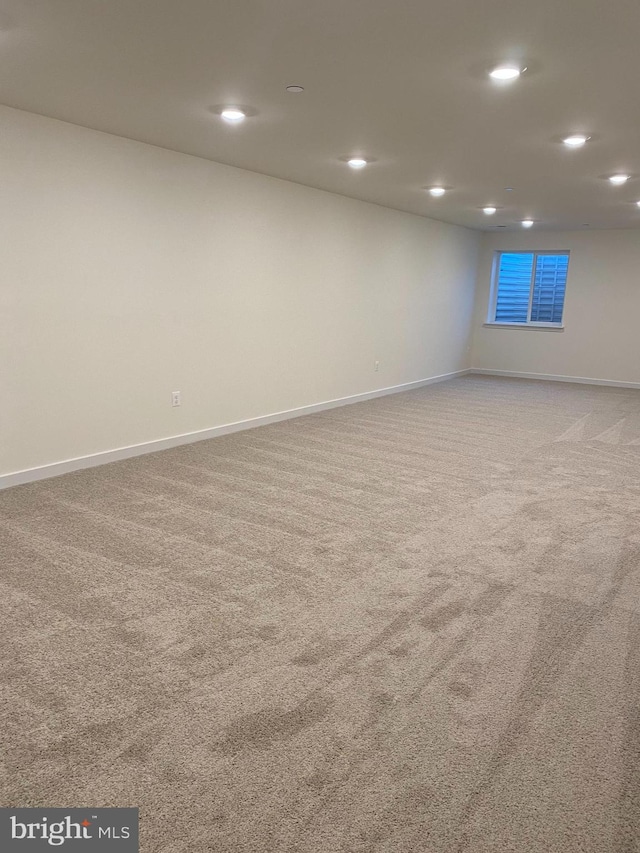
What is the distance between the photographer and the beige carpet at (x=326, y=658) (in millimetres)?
1731

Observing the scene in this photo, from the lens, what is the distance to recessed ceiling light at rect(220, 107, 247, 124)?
12.3 ft

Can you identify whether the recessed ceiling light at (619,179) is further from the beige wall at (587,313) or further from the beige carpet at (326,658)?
the beige wall at (587,313)

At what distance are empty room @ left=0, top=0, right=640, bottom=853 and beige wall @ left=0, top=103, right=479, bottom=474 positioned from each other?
23 millimetres

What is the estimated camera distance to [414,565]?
3236 millimetres

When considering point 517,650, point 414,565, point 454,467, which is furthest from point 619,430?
point 517,650

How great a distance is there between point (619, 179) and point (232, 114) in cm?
349

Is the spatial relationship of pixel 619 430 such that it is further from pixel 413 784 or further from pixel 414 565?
pixel 413 784

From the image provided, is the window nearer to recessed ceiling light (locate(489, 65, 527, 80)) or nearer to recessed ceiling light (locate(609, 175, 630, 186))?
recessed ceiling light (locate(609, 175, 630, 186))

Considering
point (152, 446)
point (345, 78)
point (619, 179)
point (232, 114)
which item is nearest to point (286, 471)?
point (152, 446)

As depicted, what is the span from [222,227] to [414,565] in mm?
3474

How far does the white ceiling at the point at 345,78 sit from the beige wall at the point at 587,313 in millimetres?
4584

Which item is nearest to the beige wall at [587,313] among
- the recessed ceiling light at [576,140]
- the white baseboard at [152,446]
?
the white baseboard at [152,446]

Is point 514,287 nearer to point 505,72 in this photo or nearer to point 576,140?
point 576,140

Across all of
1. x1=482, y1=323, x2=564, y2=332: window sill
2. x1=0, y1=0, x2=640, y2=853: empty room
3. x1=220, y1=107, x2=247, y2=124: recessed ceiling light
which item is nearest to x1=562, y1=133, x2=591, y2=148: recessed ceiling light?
x1=0, y1=0, x2=640, y2=853: empty room
